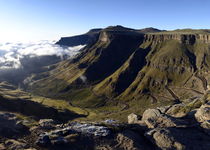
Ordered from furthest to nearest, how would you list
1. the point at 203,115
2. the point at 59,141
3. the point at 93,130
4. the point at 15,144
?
the point at 203,115
the point at 93,130
the point at 59,141
the point at 15,144

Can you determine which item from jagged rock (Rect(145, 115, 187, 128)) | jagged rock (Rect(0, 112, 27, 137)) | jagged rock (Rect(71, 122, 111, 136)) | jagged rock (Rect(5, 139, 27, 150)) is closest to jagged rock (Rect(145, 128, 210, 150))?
jagged rock (Rect(145, 115, 187, 128))

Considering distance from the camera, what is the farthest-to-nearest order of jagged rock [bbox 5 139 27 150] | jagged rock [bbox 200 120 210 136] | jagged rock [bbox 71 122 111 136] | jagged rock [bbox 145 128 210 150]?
1. jagged rock [bbox 200 120 210 136]
2. jagged rock [bbox 71 122 111 136]
3. jagged rock [bbox 145 128 210 150]
4. jagged rock [bbox 5 139 27 150]

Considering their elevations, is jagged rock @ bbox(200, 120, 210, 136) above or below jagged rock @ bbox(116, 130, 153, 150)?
above

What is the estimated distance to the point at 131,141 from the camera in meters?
53.8

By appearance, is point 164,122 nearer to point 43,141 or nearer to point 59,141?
point 59,141

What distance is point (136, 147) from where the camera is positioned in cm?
5256

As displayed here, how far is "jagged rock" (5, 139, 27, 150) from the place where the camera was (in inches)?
1976

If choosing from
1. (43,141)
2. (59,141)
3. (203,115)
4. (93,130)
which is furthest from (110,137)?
(203,115)

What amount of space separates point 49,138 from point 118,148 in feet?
49.8

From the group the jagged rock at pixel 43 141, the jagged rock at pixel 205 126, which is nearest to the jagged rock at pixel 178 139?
the jagged rock at pixel 205 126

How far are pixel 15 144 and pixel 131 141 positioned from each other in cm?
2480

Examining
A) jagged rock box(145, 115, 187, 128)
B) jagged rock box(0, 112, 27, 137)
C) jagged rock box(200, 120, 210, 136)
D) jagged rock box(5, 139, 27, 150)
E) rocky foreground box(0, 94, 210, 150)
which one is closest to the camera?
jagged rock box(5, 139, 27, 150)

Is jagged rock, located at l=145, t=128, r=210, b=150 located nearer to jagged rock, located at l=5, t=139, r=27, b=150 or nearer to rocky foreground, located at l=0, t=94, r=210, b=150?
rocky foreground, located at l=0, t=94, r=210, b=150

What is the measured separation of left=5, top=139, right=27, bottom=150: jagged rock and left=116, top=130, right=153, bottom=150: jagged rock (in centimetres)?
2032
